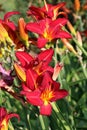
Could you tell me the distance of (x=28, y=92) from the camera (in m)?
0.98

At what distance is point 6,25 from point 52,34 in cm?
14

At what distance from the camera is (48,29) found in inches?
47.9

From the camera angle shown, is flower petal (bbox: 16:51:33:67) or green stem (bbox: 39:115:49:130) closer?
flower petal (bbox: 16:51:33:67)

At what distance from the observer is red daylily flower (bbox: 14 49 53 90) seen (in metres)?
1.00

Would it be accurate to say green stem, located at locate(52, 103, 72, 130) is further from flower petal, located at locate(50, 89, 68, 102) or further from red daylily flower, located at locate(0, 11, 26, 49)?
red daylily flower, located at locate(0, 11, 26, 49)

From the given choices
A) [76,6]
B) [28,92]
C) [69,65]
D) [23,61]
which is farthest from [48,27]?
[69,65]

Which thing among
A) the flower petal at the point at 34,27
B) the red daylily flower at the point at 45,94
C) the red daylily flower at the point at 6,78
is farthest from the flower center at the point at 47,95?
the flower petal at the point at 34,27

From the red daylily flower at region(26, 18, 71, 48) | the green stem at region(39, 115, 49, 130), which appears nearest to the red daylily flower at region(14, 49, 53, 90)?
the red daylily flower at region(26, 18, 71, 48)

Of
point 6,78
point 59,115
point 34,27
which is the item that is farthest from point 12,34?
point 59,115

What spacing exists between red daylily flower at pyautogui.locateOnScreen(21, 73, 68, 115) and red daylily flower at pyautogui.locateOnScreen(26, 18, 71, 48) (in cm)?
20

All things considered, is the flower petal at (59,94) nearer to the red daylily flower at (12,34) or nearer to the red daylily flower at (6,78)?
the red daylily flower at (6,78)

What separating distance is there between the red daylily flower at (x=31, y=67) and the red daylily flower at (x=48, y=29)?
0.33 ft

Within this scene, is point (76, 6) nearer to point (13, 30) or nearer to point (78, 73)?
point (78, 73)

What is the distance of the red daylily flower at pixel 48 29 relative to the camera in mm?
1180
